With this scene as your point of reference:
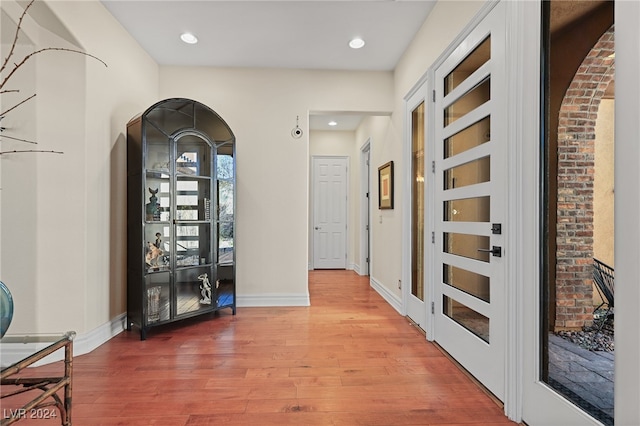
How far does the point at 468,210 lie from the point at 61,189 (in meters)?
2.98

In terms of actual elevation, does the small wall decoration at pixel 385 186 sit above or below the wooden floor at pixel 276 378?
above

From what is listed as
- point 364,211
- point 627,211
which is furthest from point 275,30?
point 364,211

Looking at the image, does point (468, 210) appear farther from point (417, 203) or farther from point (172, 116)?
Result: point (172, 116)

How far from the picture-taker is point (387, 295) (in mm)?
4184

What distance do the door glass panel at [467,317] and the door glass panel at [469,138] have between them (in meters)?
1.10

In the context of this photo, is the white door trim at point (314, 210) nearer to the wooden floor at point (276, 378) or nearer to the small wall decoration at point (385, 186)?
the small wall decoration at point (385, 186)

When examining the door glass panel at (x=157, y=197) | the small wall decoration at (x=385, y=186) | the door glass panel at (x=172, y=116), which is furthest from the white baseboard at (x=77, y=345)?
the small wall decoration at (x=385, y=186)

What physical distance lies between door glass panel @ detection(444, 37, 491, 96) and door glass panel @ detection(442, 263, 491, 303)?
135 cm

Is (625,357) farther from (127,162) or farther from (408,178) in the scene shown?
(127,162)

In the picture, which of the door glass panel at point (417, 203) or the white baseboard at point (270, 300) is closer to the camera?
the door glass panel at point (417, 203)

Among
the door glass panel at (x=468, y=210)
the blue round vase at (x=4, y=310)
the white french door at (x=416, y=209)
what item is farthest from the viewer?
the white french door at (x=416, y=209)

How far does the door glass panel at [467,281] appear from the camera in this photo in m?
2.08

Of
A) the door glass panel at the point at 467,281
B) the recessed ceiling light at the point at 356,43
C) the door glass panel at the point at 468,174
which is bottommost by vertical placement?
the door glass panel at the point at 467,281

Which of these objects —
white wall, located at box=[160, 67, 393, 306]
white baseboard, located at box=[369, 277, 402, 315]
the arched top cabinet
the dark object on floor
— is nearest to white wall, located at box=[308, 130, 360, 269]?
white baseboard, located at box=[369, 277, 402, 315]
